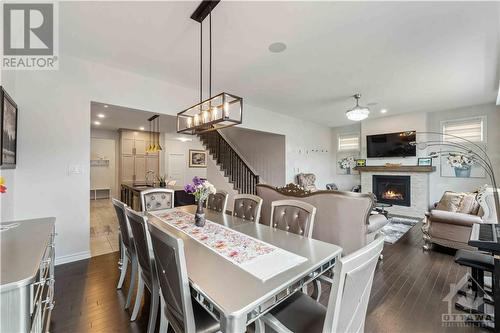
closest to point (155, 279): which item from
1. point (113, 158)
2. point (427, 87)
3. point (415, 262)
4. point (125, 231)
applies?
point (125, 231)

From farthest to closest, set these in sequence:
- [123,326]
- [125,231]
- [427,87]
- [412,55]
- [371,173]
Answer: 1. [371,173]
2. [427,87]
3. [412,55]
4. [125,231]
5. [123,326]

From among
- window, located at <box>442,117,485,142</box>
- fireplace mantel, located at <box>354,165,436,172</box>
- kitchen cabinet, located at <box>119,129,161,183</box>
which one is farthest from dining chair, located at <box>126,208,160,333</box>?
window, located at <box>442,117,485,142</box>

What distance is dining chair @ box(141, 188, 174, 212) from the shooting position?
3025 mm

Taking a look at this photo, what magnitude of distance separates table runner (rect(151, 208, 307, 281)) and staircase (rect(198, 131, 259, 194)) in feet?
12.2

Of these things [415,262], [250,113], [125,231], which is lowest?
[415,262]

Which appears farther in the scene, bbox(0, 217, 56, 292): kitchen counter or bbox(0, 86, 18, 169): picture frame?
bbox(0, 86, 18, 169): picture frame

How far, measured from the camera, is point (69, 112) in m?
3.02

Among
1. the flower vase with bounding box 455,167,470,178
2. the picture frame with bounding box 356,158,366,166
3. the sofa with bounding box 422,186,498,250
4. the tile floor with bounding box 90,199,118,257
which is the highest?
the picture frame with bounding box 356,158,366,166

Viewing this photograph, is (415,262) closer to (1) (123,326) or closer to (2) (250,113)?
(1) (123,326)

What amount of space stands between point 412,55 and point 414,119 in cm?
407

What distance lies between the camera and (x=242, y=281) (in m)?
1.16

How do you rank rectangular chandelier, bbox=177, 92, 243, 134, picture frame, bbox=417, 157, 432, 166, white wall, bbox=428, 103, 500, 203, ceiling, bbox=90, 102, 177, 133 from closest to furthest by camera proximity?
rectangular chandelier, bbox=177, 92, 243, 134 < white wall, bbox=428, 103, 500, 203 < ceiling, bbox=90, 102, 177, 133 < picture frame, bbox=417, 157, 432, 166

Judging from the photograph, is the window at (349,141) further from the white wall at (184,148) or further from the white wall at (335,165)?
the white wall at (184,148)

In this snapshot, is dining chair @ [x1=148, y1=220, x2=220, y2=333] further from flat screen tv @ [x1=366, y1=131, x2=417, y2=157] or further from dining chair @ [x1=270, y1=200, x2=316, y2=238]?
flat screen tv @ [x1=366, y1=131, x2=417, y2=157]
